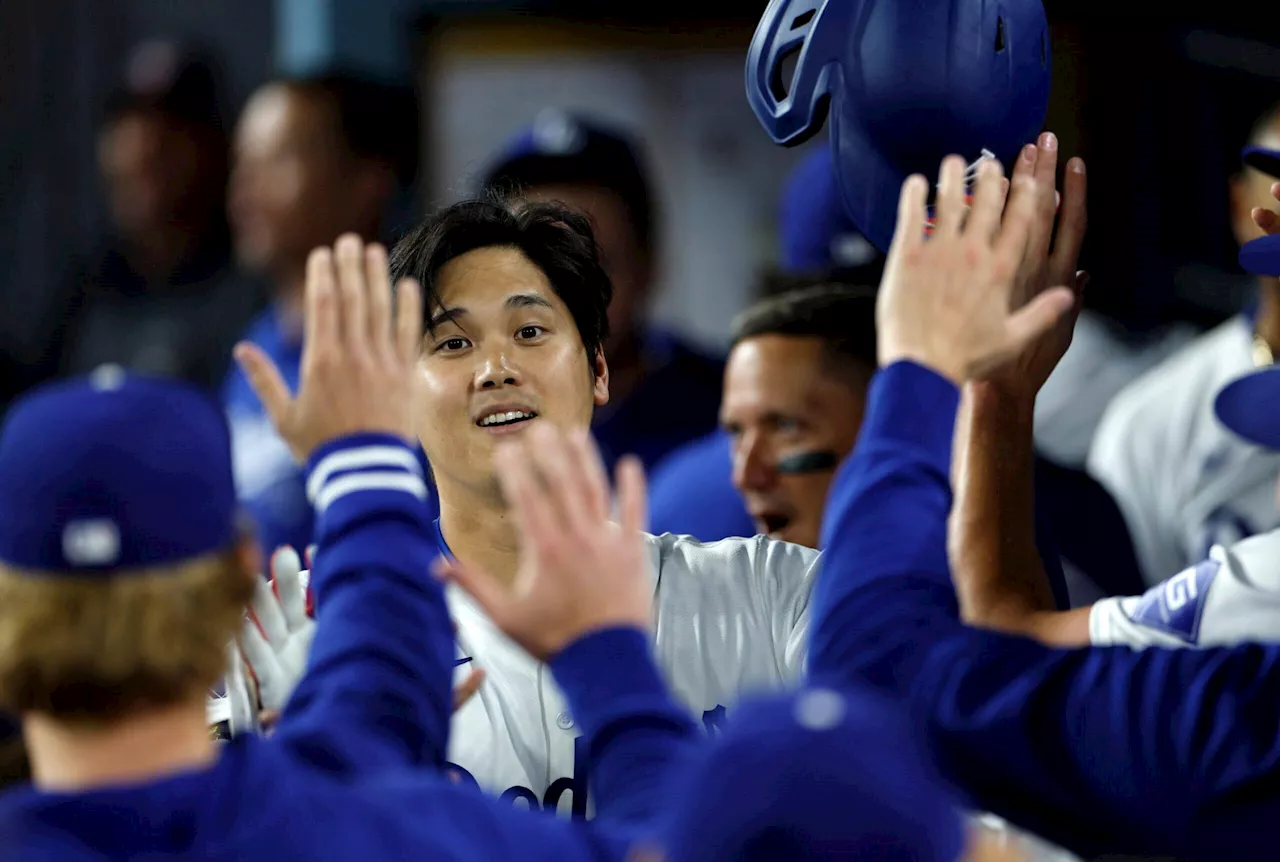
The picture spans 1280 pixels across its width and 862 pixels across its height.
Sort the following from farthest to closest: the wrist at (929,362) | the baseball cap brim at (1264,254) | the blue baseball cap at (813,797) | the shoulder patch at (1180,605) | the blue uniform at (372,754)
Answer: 1. the shoulder patch at (1180,605)
2. the baseball cap brim at (1264,254)
3. the wrist at (929,362)
4. the blue uniform at (372,754)
5. the blue baseball cap at (813,797)

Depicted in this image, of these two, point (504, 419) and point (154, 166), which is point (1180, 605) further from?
point (154, 166)

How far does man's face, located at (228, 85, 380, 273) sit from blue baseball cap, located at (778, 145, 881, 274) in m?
1.09

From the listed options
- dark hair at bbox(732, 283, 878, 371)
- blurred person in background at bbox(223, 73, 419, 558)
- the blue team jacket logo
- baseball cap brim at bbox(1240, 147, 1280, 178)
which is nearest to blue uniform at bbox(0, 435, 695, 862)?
the blue team jacket logo

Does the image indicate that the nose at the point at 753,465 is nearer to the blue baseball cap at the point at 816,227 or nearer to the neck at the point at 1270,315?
the blue baseball cap at the point at 816,227

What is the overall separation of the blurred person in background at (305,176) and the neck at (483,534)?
214cm

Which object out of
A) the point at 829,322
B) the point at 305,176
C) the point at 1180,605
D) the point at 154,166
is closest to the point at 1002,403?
the point at 1180,605

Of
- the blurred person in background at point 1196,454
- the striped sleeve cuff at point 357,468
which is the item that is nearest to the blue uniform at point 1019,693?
the striped sleeve cuff at point 357,468

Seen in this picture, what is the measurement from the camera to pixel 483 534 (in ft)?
7.73

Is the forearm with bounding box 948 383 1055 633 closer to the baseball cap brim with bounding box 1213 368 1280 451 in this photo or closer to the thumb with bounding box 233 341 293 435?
the baseball cap brim with bounding box 1213 368 1280 451

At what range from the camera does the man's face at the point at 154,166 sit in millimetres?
5336

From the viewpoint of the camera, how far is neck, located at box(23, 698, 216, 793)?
1351 mm

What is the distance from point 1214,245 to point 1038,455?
91.1 inches

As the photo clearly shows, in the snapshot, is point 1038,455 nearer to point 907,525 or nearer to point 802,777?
point 907,525

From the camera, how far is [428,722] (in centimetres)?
155
